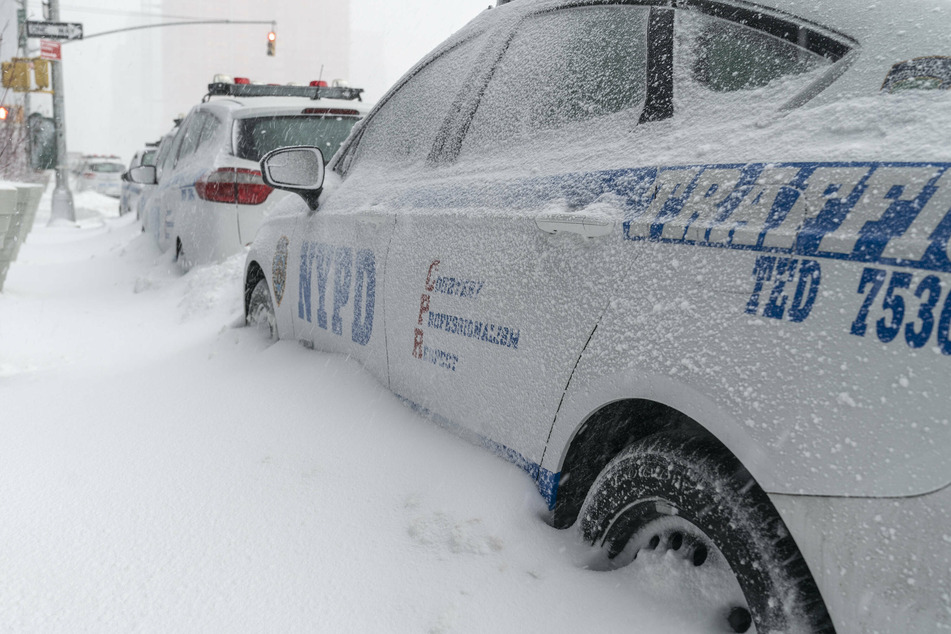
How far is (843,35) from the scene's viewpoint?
1400 mm

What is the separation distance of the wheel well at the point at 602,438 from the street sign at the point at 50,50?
1836 cm

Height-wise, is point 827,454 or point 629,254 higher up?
point 629,254

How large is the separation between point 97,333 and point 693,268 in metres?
5.10

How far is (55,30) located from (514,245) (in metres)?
15.2

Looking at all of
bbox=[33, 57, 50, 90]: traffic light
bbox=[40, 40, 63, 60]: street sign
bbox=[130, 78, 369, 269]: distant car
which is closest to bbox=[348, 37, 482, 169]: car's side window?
bbox=[130, 78, 369, 269]: distant car

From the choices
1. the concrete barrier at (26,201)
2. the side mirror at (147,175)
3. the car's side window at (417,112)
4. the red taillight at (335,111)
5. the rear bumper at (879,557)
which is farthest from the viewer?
the side mirror at (147,175)

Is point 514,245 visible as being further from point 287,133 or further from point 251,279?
point 287,133

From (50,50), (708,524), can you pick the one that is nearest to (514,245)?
(708,524)

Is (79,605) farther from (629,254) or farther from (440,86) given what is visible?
(440,86)

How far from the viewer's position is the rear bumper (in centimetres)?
97

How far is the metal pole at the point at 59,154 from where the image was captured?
18.0m

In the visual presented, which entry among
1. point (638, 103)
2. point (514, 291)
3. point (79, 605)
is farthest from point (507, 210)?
point (79, 605)

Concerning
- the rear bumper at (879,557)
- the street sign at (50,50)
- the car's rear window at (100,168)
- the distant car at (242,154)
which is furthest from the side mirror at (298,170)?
the car's rear window at (100,168)

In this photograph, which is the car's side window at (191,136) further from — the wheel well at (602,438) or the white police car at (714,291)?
the wheel well at (602,438)
